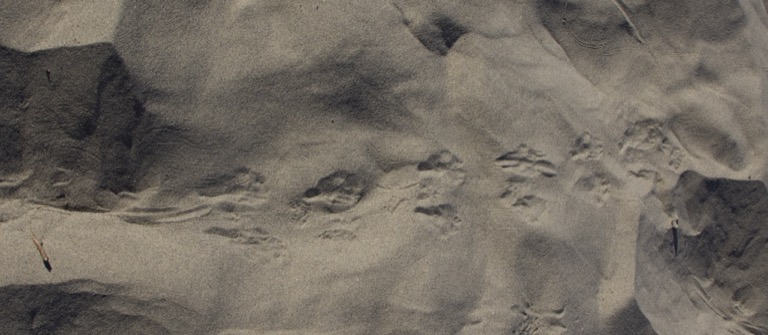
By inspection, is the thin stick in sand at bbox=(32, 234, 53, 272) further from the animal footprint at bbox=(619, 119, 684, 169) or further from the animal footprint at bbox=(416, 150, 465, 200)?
the animal footprint at bbox=(619, 119, 684, 169)

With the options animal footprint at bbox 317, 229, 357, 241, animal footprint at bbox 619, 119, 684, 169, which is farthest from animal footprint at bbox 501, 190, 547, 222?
animal footprint at bbox 317, 229, 357, 241

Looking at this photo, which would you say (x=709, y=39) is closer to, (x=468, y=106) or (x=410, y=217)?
(x=468, y=106)

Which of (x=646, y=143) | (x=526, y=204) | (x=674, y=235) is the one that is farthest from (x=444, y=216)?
(x=674, y=235)

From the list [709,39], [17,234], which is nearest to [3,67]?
[17,234]

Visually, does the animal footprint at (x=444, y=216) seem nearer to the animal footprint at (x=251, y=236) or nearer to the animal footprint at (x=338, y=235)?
the animal footprint at (x=338, y=235)

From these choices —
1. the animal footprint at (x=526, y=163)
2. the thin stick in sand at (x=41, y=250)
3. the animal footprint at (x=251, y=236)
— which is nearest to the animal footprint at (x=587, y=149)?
the animal footprint at (x=526, y=163)

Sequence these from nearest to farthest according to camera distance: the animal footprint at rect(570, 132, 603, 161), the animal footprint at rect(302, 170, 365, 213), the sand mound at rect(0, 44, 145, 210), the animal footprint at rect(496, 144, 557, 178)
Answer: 1. the sand mound at rect(0, 44, 145, 210)
2. the animal footprint at rect(302, 170, 365, 213)
3. the animal footprint at rect(496, 144, 557, 178)
4. the animal footprint at rect(570, 132, 603, 161)
